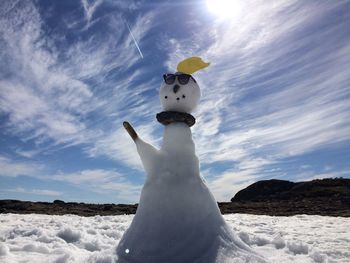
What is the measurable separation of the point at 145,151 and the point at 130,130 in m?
0.36

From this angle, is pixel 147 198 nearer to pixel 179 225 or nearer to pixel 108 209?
pixel 179 225

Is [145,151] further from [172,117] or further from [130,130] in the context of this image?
[172,117]

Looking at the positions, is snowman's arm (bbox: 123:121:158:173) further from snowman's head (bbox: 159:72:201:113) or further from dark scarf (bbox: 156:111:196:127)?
snowman's head (bbox: 159:72:201:113)

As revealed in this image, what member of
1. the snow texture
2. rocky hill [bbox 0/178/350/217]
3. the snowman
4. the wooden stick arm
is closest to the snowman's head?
the snowman

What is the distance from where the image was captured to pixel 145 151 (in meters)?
4.11

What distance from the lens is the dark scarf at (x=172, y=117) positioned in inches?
163

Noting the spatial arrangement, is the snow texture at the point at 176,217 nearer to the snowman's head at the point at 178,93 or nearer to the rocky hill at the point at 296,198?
the snowman's head at the point at 178,93

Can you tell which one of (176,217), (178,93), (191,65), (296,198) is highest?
(296,198)

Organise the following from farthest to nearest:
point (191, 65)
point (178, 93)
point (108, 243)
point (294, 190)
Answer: point (294, 190) → point (108, 243) → point (191, 65) → point (178, 93)

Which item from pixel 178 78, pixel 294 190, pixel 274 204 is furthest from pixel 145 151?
pixel 294 190

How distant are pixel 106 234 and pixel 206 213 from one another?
119 inches

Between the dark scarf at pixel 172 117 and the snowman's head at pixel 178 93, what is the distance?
132mm

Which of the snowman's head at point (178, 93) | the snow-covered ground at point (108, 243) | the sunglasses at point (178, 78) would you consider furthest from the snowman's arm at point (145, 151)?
the snow-covered ground at point (108, 243)

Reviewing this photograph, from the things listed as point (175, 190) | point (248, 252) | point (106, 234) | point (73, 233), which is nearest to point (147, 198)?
point (175, 190)
